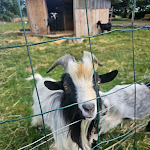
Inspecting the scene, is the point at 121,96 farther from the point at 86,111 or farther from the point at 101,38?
the point at 101,38

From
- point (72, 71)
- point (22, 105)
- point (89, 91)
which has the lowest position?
point (22, 105)

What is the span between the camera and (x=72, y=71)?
1501mm

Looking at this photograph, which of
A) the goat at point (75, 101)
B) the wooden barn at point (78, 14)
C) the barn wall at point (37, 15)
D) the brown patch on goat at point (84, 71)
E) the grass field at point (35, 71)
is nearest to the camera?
the goat at point (75, 101)

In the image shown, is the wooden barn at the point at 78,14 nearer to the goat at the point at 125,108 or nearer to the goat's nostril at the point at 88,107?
the goat at the point at 125,108

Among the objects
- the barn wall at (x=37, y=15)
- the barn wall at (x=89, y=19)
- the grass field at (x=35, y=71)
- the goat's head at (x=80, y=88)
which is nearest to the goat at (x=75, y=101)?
the goat's head at (x=80, y=88)

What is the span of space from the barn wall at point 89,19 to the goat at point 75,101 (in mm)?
6545

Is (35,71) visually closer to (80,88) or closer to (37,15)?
(80,88)

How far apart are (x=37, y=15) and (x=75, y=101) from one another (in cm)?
811

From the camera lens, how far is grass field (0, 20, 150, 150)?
2.06 m

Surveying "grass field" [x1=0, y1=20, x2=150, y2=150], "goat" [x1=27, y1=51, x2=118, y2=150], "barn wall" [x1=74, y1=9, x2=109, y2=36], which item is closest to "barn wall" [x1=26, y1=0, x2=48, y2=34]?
"grass field" [x1=0, y1=20, x2=150, y2=150]

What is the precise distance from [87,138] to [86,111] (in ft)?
2.22

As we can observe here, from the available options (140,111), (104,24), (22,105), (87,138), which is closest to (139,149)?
(140,111)

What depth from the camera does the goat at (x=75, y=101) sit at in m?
1.31

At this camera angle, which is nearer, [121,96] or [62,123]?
[62,123]
